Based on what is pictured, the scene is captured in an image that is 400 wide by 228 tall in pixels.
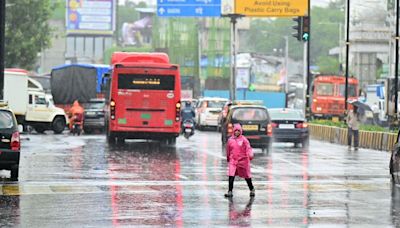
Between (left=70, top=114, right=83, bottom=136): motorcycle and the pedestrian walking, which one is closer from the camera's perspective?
the pedestrian walking

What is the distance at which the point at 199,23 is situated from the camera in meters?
109

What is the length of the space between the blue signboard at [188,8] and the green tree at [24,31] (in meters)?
15.4

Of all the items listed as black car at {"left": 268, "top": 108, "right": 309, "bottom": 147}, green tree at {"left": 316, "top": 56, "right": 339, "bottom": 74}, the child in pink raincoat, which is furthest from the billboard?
the child in pink raincoat

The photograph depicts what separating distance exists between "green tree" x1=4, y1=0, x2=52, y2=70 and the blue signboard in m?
15.4

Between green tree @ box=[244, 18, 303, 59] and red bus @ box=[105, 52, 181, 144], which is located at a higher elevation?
green tree @ box=[244, 18, 303, 59]

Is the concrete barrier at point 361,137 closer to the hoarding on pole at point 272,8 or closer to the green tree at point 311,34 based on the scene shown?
the hoarding on pole at point 272,8

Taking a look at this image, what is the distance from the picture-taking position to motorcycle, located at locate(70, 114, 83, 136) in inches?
1751

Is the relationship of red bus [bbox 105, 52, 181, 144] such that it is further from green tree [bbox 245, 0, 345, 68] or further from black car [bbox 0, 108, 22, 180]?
green tree [bbox 245, 0, 345, 68]

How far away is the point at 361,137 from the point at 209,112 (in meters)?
14.7

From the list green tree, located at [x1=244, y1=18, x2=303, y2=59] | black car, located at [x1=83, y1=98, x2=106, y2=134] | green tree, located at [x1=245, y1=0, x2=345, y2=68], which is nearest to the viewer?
black car, located at [x1=83, y1=98, x2=106, y2=134]

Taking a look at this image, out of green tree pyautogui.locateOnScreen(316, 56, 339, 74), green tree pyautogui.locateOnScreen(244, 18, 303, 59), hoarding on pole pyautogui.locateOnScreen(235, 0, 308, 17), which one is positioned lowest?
green tree pyautogui.locateOnScreen(316, 56, 339, 74)

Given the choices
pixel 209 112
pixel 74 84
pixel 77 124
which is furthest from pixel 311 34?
pixel 77 124

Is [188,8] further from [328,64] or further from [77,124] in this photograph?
[328,64]

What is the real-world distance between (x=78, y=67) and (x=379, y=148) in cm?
2108
